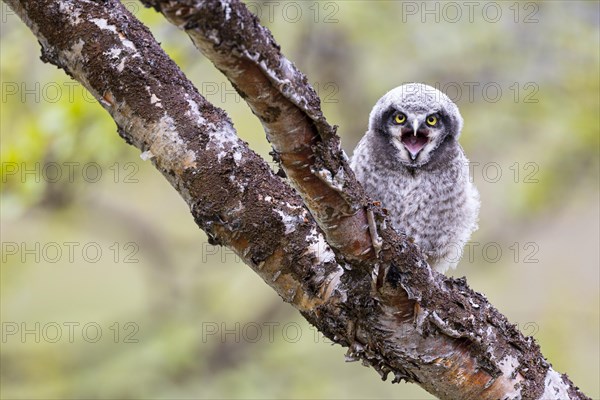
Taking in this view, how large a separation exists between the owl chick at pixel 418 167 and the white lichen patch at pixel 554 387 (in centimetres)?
144

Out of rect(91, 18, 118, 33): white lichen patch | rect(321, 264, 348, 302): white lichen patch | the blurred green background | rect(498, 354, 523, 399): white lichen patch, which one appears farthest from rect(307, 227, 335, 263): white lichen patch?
the blurred green background

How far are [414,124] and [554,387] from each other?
1730mm

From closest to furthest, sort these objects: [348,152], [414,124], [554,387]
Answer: [554,387]
[414,124]
[348,152]

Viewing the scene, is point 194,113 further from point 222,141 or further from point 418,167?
point 418,167

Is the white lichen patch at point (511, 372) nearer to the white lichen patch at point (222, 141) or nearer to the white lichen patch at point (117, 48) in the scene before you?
the white lichen patch at point (222, 141)

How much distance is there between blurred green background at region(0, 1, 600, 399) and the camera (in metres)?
6.04

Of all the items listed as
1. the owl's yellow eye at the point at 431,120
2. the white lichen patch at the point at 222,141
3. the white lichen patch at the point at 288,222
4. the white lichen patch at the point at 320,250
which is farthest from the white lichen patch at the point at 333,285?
the owl's yellow eye at the point at 431,120

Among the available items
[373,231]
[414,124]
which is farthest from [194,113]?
[414,124]

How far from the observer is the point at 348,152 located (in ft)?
20.6

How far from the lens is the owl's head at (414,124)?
163 inches

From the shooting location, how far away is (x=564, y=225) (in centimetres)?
864

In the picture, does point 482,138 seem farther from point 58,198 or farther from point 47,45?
point 47,45

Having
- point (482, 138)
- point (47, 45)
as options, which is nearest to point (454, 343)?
point (47, 45)

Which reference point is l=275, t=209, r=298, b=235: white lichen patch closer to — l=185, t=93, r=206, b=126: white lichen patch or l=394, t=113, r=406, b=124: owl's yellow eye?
l=185, t=93, r=206, b=126: white lichen patch
